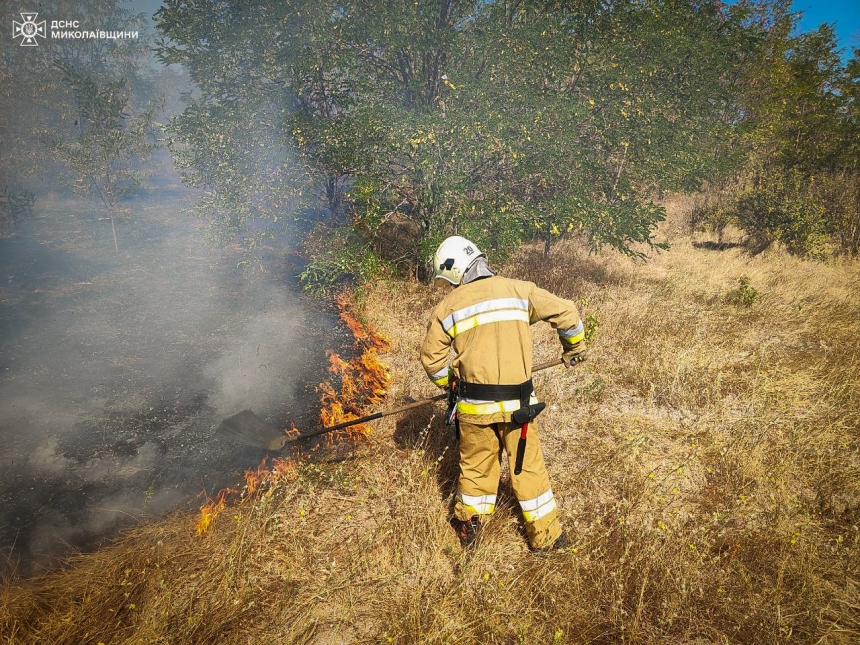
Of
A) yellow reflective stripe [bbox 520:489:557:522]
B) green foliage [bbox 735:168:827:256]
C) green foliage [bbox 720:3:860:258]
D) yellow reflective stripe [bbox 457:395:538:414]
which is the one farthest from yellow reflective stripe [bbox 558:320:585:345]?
green foliage [bbox 735:168:827:256]

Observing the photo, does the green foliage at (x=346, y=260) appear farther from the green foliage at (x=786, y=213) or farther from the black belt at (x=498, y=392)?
the green foliage at (x=786, y=213)

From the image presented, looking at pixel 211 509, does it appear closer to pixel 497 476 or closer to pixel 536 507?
pixel 497 476

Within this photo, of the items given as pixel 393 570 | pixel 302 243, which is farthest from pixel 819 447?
pixel 302 243

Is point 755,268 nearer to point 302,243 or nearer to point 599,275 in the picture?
point 599,275

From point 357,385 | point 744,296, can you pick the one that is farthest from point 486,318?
point 744,296

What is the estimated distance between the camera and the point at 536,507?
2883 millimetres

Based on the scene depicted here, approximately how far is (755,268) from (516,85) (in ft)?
22.3

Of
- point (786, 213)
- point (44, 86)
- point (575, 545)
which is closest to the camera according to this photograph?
point (575, 545)

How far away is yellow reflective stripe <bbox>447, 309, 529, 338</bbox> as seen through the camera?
2.78m

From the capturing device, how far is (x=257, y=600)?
2605mm

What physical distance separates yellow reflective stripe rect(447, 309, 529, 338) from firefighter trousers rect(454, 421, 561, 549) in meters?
0.67

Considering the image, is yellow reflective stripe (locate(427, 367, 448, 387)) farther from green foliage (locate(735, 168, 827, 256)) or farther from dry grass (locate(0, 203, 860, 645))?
green foliage (locate(735, 168, 827, 256))

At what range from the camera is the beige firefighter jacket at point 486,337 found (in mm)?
2793

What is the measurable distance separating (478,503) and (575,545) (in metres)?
0.67
